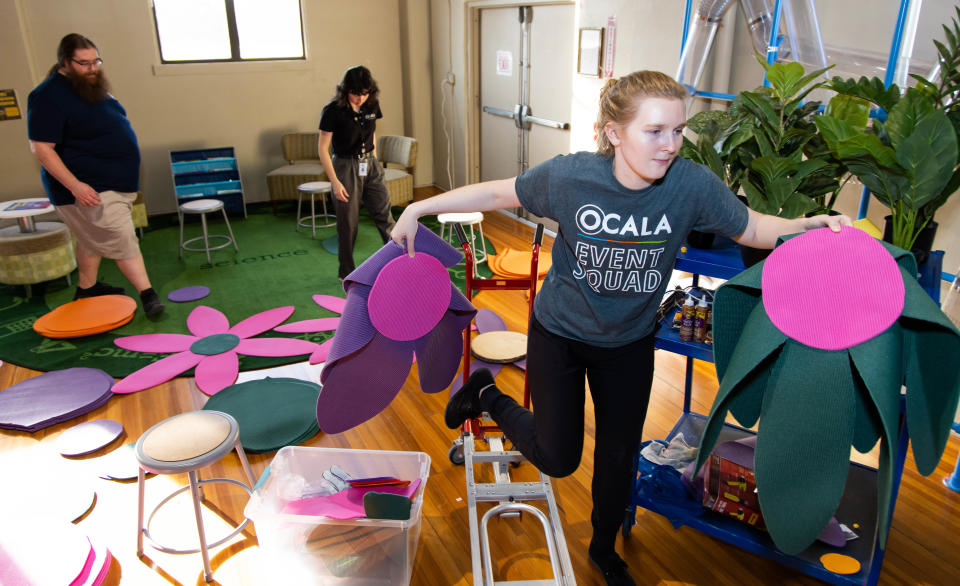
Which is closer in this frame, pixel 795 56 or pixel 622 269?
pixel 622 269

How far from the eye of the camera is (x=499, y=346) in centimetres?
365

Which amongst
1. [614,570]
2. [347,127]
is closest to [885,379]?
[614,570]

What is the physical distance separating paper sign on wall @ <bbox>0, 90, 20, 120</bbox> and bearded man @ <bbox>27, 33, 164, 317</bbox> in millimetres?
2213

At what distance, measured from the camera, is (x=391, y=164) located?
21.9ft

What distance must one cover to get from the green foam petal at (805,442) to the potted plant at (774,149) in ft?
2.33

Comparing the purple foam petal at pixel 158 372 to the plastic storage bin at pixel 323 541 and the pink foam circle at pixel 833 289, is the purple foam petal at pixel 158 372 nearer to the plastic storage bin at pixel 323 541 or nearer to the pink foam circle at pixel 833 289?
the plastic storage bin at pixel 323 541

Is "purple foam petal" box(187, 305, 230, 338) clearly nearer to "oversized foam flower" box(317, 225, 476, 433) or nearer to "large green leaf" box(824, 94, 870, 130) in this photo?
"oversized foam flower" box(317, 225, 476, 433)

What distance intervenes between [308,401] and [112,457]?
832mm

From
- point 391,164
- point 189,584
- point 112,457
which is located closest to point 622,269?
point 189,584

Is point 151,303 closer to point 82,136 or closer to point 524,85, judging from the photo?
point 82,136

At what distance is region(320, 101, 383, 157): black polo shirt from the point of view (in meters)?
4.11

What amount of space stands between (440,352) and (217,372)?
5.65 ft

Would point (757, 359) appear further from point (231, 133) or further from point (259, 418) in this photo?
point (231, 133)

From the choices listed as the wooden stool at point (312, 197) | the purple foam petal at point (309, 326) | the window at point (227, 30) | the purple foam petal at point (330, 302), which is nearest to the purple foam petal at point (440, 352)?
the purple foam petal at point (309, 326)
